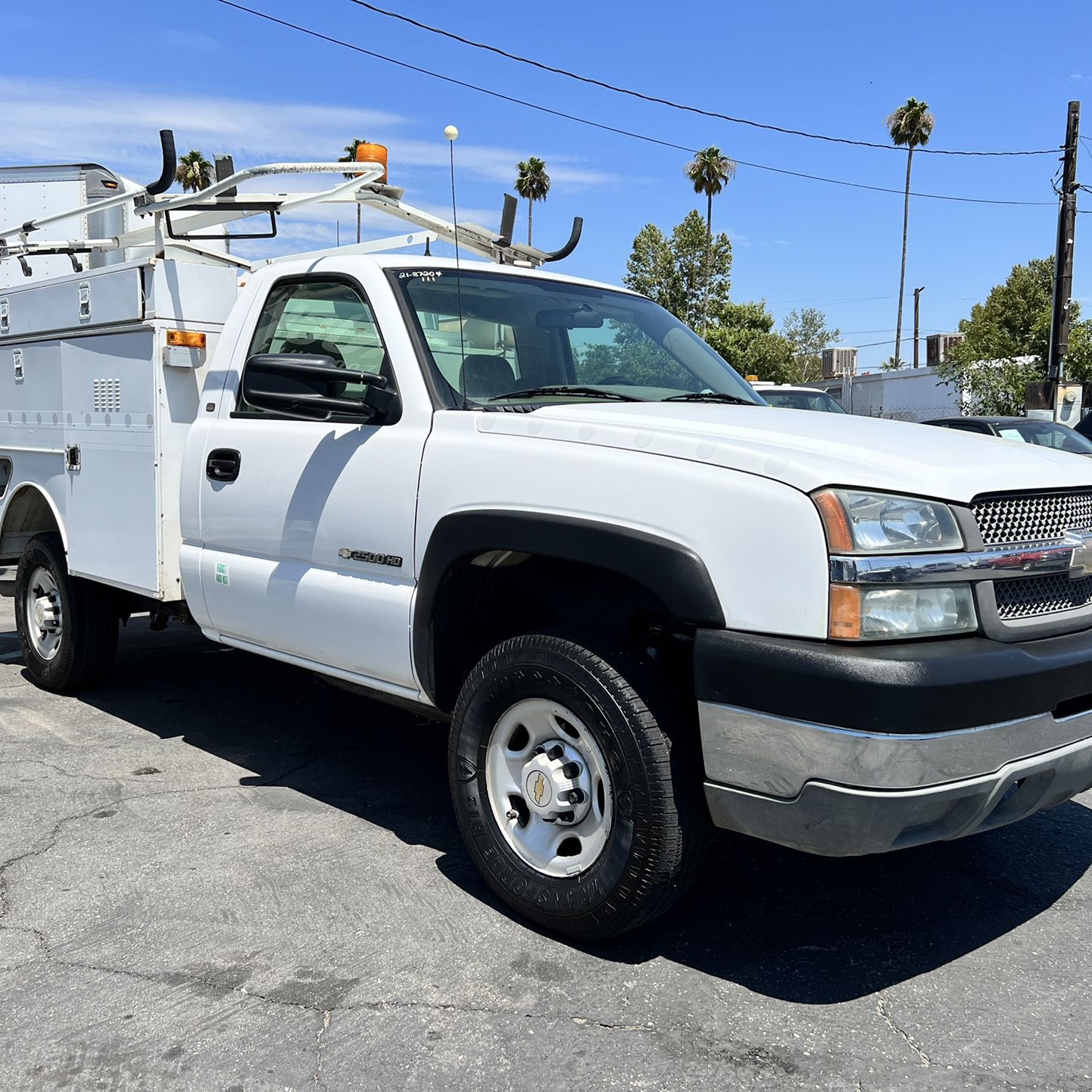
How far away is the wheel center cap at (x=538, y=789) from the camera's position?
134 inches

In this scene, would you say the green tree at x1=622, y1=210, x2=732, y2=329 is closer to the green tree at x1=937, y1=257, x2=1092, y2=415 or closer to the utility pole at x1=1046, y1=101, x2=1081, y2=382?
the green tree at x1=937, y1=257, x2=1092, y2=415

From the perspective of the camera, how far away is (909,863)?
4.05 metres

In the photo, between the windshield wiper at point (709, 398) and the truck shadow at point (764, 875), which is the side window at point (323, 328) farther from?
the truck shadow at point (764, 875)

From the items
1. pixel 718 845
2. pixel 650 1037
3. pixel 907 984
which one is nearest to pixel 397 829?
pixel 718 845

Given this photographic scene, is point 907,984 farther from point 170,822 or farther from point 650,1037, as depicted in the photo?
point 170,822

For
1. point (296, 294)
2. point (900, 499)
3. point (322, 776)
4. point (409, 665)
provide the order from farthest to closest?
1. point (322, 776)
2. point (296, 294)
3. point (409, 665)
4. point (900, 499)

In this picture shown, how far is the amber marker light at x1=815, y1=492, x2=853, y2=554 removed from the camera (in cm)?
279

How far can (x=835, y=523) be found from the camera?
2.80 meters

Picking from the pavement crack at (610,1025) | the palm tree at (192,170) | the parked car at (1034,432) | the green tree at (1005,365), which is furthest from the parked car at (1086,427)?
the palm tree at (192,170)

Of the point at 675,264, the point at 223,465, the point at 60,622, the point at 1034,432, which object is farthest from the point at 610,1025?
the point at 675,264

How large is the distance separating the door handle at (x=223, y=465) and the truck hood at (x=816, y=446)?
4.49ft

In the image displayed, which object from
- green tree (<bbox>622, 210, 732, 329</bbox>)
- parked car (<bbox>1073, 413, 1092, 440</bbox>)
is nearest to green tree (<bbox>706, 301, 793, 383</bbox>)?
green tree (<bbox>622, 210, 732, 329</bbox>)

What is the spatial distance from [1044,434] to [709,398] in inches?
390

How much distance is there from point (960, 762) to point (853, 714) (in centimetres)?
33
